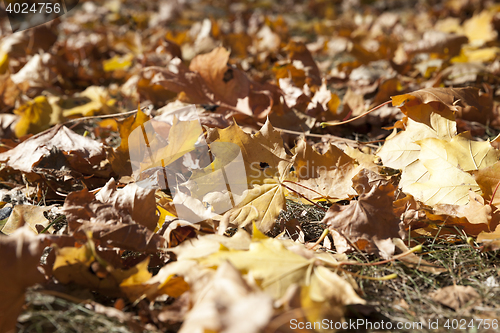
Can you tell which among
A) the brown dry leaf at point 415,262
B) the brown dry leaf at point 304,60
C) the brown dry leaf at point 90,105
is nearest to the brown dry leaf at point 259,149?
the brown dry leaf at point 415,262

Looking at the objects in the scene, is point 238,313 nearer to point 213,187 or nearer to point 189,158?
point 213,187

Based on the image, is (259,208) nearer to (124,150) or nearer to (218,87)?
(124,150)

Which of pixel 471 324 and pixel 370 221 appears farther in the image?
pixel 370 221

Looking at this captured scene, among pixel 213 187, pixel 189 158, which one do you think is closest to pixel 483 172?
pixel 213 187

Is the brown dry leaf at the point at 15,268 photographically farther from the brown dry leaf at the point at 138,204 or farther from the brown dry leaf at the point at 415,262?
the brown dry leaf at the point at 415,262

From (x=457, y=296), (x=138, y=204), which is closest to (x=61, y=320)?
(x=138, y=204)

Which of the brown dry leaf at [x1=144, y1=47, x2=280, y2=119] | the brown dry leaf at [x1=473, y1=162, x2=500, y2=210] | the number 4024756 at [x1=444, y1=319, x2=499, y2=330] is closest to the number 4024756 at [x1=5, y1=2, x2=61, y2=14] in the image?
the brown dry leaf at [x1=144, y1=47, x2=280, y2=119]

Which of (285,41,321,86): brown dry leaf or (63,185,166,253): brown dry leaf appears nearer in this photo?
(63,185,166,253): brown dry leaf

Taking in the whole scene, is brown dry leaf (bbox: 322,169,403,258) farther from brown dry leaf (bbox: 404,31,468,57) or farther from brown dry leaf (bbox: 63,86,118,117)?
brown dry leaf (bbox: 404,31,468,57)
